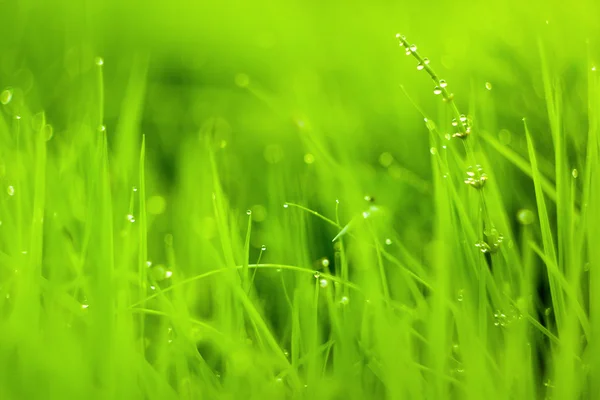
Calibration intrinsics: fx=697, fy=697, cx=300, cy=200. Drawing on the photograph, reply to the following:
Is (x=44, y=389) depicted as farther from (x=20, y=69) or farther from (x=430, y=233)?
(x=20, y=69)

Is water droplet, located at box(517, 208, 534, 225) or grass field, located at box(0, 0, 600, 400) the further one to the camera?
water droplet, located at box(517, 208, 534, 225)

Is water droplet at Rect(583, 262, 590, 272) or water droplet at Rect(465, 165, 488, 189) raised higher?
water droplet at Rect(465, 165, 488, 189)

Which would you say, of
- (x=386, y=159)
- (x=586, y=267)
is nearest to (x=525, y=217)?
(x=586, y=267)

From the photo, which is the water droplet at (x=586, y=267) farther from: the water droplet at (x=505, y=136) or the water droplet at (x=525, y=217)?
the water droplet at (x=505, y=136)

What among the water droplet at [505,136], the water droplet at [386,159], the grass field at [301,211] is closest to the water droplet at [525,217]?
the grass field at [301,211]

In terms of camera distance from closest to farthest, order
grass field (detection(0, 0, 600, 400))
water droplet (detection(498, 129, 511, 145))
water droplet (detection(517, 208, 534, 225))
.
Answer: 1. grass field (detection(0, 0, 600, 400))
2. water droplet (detection(517, 208, 534, 225))
3. water droplet (detection(498, 129, 511, 145))

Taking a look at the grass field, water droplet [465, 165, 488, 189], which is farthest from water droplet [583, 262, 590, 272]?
water droplet [465, 165, 488, 189]

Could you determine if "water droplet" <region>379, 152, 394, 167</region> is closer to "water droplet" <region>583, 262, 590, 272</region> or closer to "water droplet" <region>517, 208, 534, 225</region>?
"water droplet" <region>517, 208, 534, 225</region>
